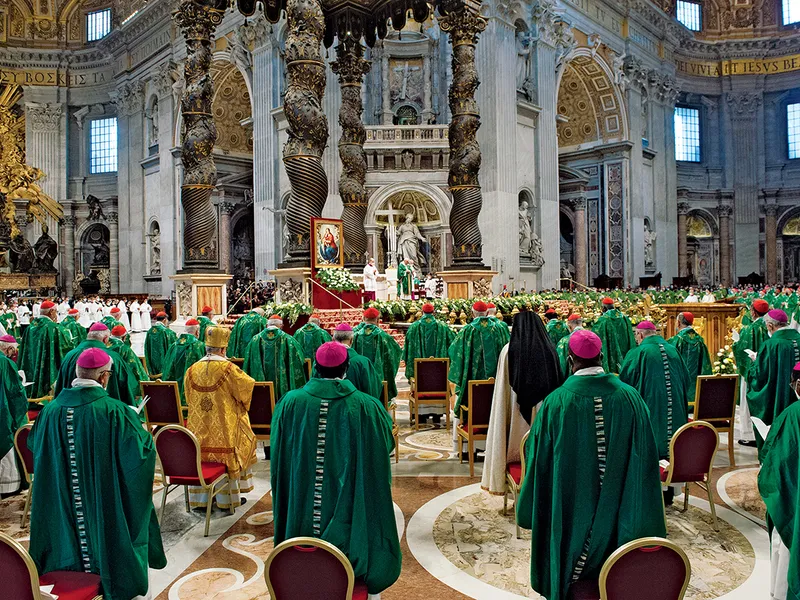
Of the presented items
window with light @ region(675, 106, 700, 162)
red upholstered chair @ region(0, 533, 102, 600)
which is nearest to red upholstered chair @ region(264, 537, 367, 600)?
red upholstered chair @ region(0, 533, 102, 600)

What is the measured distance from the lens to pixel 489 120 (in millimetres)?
23109

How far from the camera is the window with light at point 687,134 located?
3762 cm

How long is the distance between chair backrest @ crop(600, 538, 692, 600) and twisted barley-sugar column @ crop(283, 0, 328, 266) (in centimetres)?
1074

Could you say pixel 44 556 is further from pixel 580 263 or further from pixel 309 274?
pixel 580 263

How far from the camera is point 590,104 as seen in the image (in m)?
31.4

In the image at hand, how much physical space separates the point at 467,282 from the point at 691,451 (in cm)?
1069

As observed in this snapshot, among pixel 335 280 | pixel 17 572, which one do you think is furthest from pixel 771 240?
pixel 17 572

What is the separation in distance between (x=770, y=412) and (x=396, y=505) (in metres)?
3.77

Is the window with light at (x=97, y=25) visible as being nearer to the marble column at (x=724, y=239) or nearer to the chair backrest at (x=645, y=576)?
the marble column at (x=724, y=239)

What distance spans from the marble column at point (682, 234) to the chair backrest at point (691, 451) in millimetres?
34418

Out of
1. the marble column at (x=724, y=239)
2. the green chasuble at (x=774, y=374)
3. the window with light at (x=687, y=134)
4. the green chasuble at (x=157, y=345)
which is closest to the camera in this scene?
the green chasuble at (x=774, y=374)

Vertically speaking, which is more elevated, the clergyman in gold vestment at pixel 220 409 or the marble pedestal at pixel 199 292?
the marble pedestal at pixel 199 292

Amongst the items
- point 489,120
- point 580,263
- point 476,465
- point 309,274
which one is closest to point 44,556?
point 476,465

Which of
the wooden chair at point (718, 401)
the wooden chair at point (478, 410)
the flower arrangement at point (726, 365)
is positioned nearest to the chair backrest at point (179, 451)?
the wooden chair at point (478, 410)
